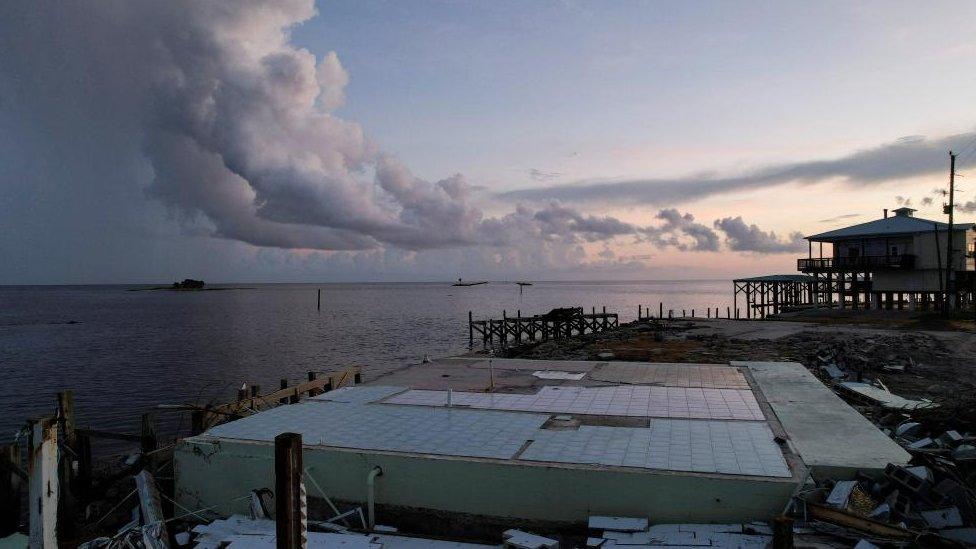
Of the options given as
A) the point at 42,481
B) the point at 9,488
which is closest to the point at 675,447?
the point at 42,481

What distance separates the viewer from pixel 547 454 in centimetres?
998

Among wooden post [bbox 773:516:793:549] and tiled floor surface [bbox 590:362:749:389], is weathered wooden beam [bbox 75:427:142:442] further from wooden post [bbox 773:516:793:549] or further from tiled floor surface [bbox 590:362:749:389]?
wooden post [bbox 773:516:793:549]

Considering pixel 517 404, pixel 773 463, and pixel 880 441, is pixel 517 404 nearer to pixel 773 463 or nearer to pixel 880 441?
pixel 773 463

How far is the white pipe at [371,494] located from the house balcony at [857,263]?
53.3 metres

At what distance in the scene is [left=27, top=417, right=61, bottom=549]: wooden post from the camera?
8156 millimetres

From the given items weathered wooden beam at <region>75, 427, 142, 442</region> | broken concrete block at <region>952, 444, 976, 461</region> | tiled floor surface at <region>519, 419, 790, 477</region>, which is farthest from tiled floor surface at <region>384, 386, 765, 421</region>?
weathered wooden beam at <region>75, 427, 142, 442</region>

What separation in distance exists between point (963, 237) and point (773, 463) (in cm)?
5363

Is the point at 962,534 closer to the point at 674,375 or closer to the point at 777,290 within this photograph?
the point at 674,375

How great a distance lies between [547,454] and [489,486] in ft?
3.54

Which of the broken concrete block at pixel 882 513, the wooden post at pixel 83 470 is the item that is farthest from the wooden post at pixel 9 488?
the broken concrete block at pixel 882 513

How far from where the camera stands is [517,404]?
45.7ft

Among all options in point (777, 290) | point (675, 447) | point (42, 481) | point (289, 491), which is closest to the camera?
point (289, 491)

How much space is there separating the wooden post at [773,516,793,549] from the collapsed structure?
2291mm

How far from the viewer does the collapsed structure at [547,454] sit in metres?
8.98
